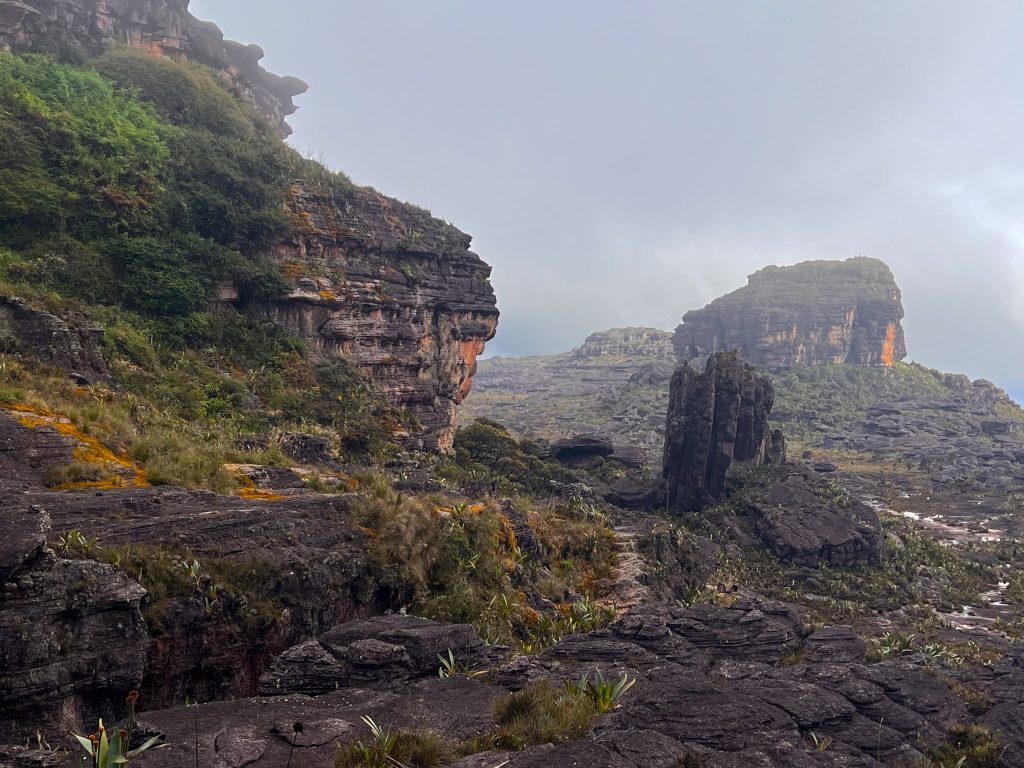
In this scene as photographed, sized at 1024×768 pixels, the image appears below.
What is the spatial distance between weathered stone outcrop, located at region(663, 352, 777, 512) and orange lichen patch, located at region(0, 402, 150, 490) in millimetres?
39804

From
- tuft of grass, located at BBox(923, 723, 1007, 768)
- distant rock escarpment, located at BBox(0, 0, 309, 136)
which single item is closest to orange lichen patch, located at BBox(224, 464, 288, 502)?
tuft of grass, located at BBox(923, 723, 1007, 768)

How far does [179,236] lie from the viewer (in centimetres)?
2900

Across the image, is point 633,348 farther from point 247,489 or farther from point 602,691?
point 602,691

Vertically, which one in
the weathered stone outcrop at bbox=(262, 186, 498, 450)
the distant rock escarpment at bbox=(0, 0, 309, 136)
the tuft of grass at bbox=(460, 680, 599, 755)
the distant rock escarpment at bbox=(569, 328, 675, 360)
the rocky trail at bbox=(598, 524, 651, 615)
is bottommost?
the rocky trail at bbox=(598, 524, 651, 615)

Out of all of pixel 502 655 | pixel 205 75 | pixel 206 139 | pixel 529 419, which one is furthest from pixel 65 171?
pixel 529 419

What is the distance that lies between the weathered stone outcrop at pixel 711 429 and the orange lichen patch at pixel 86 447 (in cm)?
3980

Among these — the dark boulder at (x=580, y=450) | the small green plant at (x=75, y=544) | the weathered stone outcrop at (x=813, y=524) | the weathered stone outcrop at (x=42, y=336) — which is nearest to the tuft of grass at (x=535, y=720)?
the small green plant at (x=75, y=544)

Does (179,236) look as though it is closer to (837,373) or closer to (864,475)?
(864,475)

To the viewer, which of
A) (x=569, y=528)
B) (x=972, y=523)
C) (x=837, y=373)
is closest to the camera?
(x=569, y=528)

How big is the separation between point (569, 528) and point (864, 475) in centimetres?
6312

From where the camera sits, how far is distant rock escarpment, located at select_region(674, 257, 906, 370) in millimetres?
133625

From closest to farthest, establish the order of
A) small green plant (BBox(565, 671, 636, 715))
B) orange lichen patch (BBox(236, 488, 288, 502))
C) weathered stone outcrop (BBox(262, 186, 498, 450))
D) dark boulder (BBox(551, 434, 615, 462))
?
small green plant (BBox(565, 671, 636, 715)), orange lichen patch (BBox(236, 488, 288, 502)), weathered stone outcrop (BBox(262, 186, 498, 450)), dark boulder (BBox(551, 434, 615, 462))

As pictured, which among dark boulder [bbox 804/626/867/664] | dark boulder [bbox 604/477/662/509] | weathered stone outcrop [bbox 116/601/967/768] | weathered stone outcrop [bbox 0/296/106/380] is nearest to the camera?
weathered stone outcrop [bbox 116/601/967/768]

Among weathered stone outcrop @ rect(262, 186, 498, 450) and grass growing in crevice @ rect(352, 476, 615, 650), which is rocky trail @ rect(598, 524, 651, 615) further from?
weathered stone outcrop @ rect(262, 186, 498, 450)
